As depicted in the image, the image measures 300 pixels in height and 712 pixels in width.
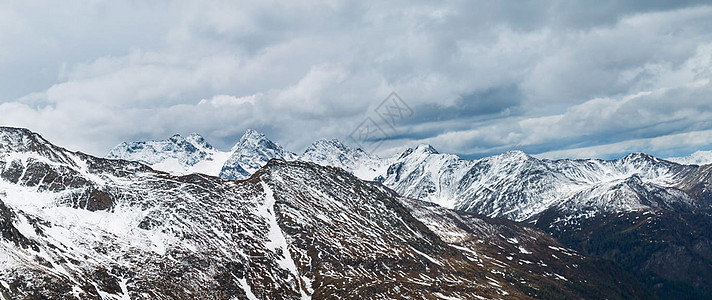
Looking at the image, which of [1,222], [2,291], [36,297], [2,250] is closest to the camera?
[2,291]

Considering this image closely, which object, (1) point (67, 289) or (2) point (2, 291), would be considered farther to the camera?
(1) point (67, 289)

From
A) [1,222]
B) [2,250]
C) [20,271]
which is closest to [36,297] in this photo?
[20,271]

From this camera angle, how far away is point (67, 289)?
185 meters

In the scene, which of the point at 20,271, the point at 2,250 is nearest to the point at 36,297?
the point at 20,271

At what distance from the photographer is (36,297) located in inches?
6777

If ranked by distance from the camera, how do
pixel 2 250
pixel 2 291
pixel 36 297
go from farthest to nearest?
pixel 2 250 < pixel 36 297 < pixel 2 291

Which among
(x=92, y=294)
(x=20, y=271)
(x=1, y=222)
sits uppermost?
(x=1, y=222)

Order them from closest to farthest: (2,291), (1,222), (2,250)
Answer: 1. (2,291)
2. (2,250)
3. (1,222)

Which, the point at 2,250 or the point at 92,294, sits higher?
the point at 2,250

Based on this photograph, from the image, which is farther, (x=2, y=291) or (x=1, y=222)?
(x=1, y=222)

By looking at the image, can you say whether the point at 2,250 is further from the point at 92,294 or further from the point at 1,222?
the point at 92,294

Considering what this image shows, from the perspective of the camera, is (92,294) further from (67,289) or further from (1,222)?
(1,222)

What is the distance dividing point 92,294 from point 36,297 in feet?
74.7

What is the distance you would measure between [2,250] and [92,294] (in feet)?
115
